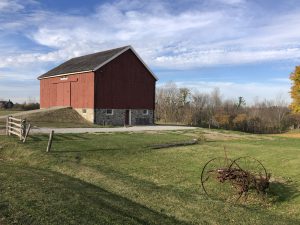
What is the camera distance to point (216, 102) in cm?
7512

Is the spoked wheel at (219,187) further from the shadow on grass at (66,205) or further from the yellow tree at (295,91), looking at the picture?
the yellow tree at (295,91)

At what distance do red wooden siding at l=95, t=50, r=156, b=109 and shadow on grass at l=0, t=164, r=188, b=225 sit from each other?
1063 inches

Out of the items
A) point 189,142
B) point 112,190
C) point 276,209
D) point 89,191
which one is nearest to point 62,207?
point 89,191

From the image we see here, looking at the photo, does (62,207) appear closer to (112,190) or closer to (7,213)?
(7,213)

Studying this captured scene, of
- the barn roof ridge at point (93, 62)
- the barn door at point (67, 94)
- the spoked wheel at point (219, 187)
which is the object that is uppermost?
the barn roof ridge at point (93, 62)

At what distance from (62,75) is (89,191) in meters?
34.3

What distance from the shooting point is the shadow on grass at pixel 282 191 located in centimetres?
1116

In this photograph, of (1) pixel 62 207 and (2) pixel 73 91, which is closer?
(1) pixel 62 207

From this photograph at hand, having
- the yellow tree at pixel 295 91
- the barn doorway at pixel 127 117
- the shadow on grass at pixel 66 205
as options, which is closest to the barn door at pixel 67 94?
the barn doorway at pixel 127 117

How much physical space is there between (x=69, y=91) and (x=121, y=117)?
6874 mm

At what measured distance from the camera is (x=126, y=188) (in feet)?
39.5

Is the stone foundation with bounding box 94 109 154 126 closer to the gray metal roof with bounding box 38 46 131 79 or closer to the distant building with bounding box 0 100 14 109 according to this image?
the gray metal roof with bounding box 38 46 131 79

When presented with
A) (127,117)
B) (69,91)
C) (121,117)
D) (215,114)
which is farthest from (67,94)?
(215,114)

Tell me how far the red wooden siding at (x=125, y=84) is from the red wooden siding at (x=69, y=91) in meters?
1.11
